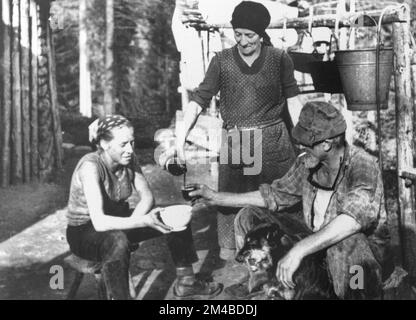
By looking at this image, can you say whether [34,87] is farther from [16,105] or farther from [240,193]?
[240,193]

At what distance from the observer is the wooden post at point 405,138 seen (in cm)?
389

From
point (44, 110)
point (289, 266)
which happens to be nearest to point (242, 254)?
point (289, 266)

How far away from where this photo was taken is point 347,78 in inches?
152

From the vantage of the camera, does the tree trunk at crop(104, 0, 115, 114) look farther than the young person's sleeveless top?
Yes

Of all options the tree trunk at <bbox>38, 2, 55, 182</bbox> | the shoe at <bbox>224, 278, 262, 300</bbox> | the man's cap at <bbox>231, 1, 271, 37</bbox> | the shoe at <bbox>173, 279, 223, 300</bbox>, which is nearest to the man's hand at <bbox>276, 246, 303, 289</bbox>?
the shoe at <bbox>224, 278, 262, 300</bbox>

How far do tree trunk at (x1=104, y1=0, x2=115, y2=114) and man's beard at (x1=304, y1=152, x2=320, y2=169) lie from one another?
778 centimetres

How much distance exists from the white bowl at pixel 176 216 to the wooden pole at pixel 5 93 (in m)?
3.56

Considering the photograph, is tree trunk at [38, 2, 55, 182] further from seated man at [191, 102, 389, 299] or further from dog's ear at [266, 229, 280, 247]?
dog's ear at [266, 229, 280, 247]

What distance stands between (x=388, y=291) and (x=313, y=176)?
2.71 ft

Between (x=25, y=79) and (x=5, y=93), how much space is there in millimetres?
288

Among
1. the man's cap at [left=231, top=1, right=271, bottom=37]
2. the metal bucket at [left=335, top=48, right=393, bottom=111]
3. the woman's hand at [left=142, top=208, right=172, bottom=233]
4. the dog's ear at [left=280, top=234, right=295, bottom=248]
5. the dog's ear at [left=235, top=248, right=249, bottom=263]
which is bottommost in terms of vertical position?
the dog's ear at [left=235, top=248, right=249, bottom=263]

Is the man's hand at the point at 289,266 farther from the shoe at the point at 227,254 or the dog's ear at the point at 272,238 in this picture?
the shoe at the point at 227,254

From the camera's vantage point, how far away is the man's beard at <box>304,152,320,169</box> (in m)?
3.29
